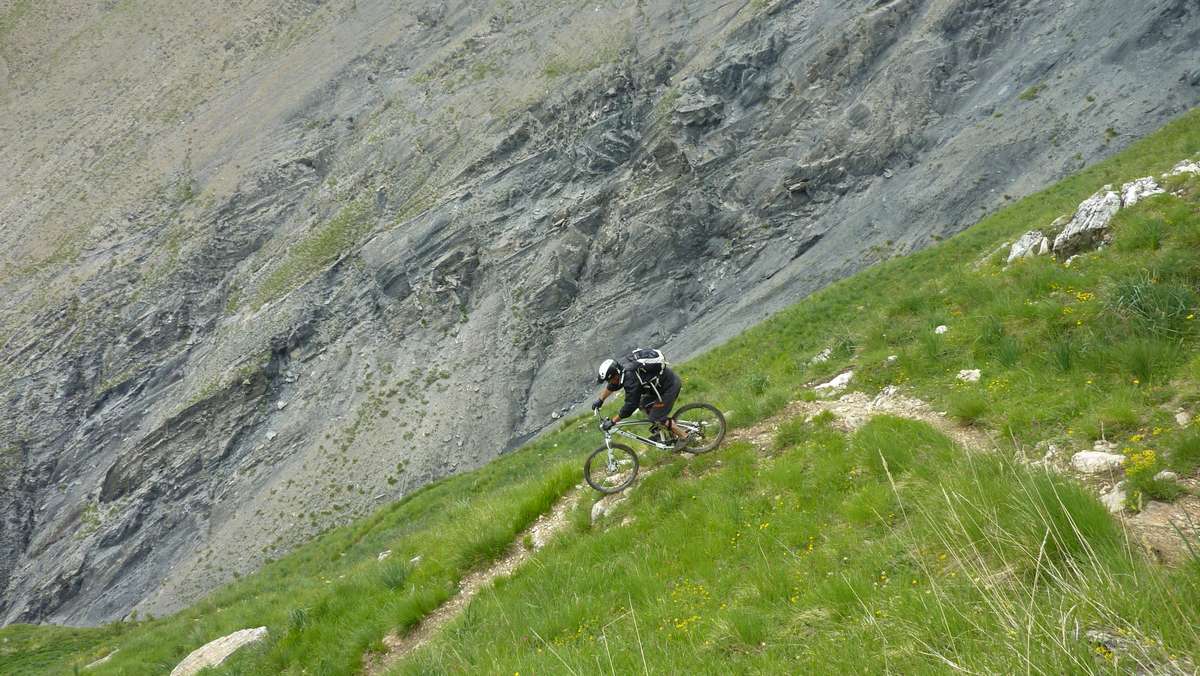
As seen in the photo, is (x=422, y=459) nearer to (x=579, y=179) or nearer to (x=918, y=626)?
(x=579, y=179)

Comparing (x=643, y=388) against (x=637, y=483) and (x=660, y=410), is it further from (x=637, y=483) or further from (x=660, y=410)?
(x=637, y=483)

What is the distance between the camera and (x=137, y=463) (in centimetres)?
3900

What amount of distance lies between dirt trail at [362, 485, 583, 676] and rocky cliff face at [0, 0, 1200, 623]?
24100 millimetres

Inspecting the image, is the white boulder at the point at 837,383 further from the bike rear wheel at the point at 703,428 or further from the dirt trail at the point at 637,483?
the bike rear wheel at the point at 703,428

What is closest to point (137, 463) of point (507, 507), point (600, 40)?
point (507, 507)

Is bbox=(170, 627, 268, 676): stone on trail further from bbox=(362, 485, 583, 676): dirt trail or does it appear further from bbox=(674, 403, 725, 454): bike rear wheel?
bbox=(674, 403, 725, 454): bike rear wheel

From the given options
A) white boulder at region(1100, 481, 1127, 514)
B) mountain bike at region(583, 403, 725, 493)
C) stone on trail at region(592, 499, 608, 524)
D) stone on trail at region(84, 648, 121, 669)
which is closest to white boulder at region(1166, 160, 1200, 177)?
white boulder at region(1100, 481, 1127, 514)

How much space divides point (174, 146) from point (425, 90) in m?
28.2

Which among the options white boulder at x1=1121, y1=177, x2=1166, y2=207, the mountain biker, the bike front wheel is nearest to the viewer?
the mountain biker

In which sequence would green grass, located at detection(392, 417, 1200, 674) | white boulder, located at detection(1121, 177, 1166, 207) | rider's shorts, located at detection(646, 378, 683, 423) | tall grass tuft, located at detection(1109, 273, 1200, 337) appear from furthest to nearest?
white boulder, located at detection(1121, 177, 1166, 207) → rider's shorts, located at detection(646, 378, 683, 423) → tall grass tuft, located at detection(1109, 273, 1200, 337) → green grass, located at detection(392, 417, 1200, 674)

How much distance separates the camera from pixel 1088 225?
11.1 metres

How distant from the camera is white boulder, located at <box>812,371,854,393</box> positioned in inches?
426

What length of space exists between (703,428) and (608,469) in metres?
1.69

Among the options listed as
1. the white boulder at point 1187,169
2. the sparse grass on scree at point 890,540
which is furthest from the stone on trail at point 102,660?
the white boulder at point 1187,169
